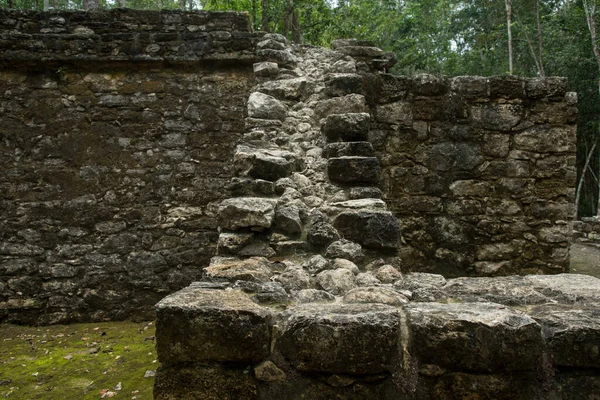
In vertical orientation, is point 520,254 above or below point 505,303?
below

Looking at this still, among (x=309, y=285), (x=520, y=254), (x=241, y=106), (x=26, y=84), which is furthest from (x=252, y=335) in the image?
(x=26, y=84)

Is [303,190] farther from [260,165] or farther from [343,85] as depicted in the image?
[343,85]

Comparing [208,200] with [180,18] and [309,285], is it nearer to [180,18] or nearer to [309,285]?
[180,18]

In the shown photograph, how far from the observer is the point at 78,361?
375 cm

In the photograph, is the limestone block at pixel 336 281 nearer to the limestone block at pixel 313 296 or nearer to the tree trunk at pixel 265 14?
the limestone block at pixel 313 296

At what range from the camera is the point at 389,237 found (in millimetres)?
2197

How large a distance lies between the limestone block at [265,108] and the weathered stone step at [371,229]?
3.76 ft

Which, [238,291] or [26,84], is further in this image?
[26,84]

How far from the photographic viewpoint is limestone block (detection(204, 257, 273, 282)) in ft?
5.86

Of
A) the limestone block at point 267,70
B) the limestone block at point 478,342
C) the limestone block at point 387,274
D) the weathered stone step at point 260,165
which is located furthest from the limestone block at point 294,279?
the limestone block at point 267,70

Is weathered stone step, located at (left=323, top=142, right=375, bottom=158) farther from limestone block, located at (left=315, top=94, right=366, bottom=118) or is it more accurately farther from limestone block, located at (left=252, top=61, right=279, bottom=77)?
limestone block, located at (left=252, top=61, right=279, bottom=77)

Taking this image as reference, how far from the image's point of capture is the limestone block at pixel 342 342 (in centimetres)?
130

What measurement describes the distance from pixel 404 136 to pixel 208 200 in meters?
2.17

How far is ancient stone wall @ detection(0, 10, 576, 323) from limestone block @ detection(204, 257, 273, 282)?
1cm
